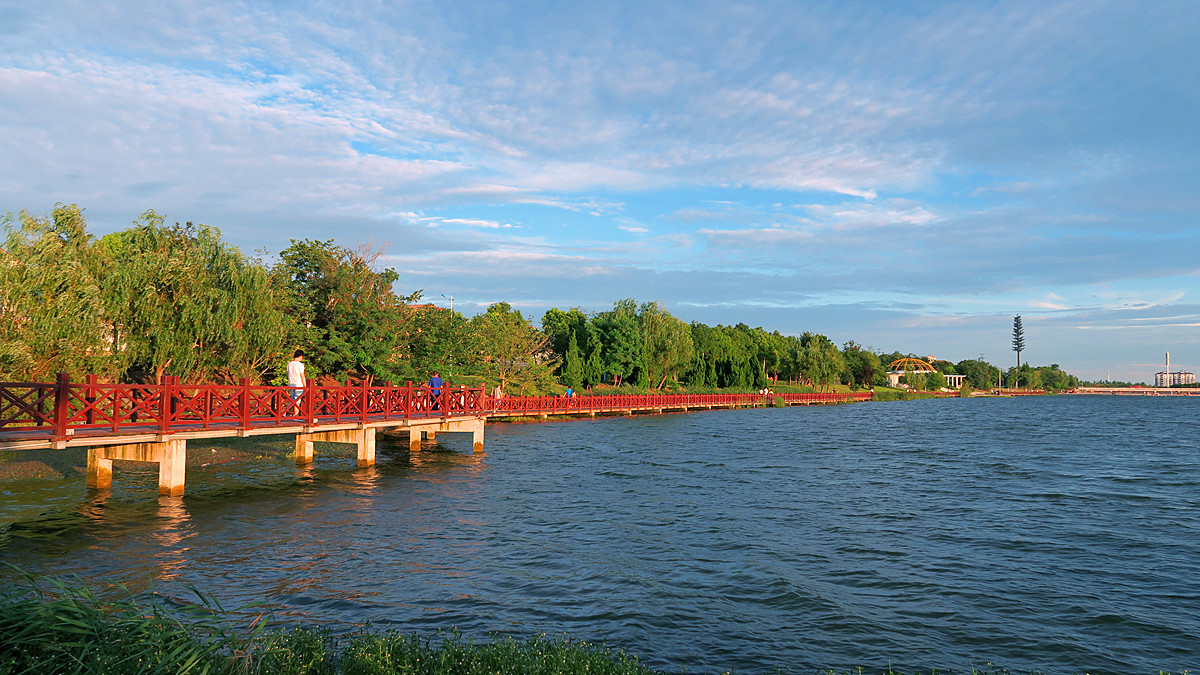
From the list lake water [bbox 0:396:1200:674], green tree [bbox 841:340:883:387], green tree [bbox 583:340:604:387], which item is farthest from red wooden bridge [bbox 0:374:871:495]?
green tree [bbox 841:340:883:387]

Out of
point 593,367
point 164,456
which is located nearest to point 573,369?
point 593,367

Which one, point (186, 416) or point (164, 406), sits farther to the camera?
point (186, 416)

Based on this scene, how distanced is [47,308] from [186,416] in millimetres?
5718

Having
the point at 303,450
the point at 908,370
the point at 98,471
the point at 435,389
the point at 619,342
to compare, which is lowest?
the point at 303,450

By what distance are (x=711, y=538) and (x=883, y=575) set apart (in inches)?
154

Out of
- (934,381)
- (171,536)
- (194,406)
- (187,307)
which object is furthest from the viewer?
(934,381)

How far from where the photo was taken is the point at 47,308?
76.0ft

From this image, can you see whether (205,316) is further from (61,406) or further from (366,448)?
(61,406)

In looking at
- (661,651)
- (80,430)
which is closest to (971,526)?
(661,651)

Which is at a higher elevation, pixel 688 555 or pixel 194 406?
pixel 194 406

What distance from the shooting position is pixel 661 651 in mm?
9531

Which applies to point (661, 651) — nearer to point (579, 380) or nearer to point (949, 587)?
point (949, 587)

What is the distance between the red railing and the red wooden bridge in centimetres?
3

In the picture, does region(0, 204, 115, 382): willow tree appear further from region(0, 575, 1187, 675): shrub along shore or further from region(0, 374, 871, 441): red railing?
region(0, 575, 1187, 675): shrub along shore
